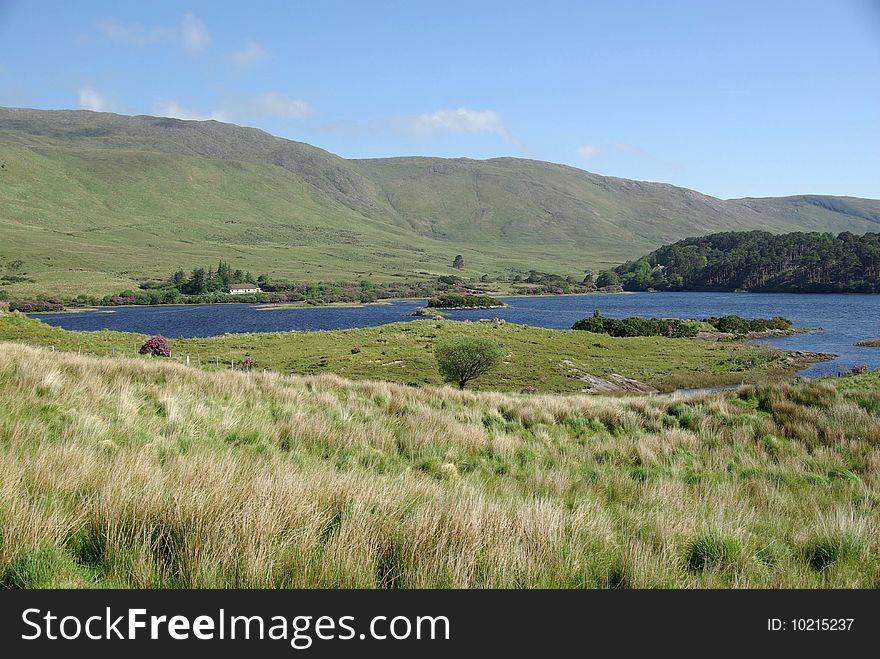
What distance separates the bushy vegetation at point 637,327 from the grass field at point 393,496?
59.7m

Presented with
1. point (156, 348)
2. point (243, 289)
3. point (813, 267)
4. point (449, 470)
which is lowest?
point (156, 348)

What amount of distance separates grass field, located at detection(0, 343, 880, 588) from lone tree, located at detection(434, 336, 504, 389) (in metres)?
23.3

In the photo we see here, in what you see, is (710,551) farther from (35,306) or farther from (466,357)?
(35,306)

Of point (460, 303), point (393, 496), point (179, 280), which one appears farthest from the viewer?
point (179, 280)

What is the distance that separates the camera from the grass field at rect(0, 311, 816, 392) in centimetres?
4006

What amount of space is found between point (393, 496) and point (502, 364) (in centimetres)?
4233

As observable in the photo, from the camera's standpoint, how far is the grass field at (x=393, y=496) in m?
3.75

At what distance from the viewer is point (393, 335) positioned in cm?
5791

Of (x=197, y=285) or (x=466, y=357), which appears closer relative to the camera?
(x=466, y=357)

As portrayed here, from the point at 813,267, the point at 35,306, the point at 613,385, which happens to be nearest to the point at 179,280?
the point at 35,306

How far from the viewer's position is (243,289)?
160m

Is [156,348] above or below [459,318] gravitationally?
above

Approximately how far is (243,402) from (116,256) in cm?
21495

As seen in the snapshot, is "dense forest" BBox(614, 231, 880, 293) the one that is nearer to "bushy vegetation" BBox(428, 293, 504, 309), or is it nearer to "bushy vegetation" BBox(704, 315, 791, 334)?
"bushy vegetation" BBox(704, 315, 791, 334)
